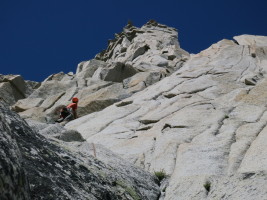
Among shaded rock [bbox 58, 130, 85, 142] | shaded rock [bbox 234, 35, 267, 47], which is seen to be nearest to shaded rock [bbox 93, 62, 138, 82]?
shaded rock [bbox 234, 35, 267, 47]

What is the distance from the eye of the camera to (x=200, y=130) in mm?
20625

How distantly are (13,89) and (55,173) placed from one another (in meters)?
49.3

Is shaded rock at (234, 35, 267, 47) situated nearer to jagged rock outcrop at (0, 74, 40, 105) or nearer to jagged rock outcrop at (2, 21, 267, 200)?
jagged rock outcrop at (2, 21, 267, 200)

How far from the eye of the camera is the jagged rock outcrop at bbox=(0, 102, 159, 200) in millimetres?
6977

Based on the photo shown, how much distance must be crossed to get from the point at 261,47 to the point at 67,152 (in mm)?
37027

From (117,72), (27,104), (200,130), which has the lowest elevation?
(200,130)

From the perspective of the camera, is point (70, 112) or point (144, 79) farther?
point (144, 79)

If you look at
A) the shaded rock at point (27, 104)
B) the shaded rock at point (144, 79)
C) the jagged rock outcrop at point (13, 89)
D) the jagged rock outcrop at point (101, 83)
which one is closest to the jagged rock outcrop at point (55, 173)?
the jagged rock outcrop at point (101, 83)

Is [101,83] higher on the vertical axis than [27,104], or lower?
higher

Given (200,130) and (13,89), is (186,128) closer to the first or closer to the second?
(200,130)

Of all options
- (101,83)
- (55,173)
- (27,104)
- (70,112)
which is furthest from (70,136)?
(27,104)

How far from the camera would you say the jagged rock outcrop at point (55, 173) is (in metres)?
6.98

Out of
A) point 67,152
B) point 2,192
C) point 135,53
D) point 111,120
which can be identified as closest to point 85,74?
point 135,53

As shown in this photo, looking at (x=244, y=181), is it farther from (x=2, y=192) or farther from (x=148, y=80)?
(x=148, y=80)
